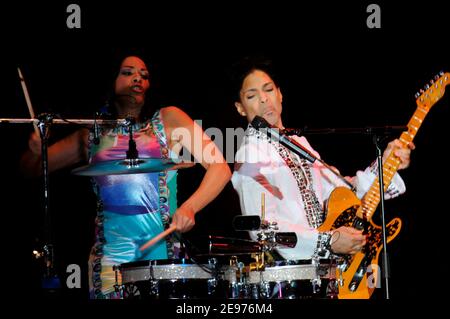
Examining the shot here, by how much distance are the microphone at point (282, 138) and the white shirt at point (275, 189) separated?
555 millimetres

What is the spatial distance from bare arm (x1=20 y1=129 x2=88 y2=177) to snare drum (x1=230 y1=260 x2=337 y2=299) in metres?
1.24

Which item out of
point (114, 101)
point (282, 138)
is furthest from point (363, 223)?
point (114, 101)

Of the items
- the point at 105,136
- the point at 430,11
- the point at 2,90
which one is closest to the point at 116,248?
the point at 105,136

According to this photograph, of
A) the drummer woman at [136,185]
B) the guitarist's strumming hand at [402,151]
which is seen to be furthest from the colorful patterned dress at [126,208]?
the guitarist's strumming hand at [402,151]

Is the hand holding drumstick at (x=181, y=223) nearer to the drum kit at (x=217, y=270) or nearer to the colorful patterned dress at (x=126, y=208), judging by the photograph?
the drum kit at (x=217, y=270)

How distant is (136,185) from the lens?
12.7 feet

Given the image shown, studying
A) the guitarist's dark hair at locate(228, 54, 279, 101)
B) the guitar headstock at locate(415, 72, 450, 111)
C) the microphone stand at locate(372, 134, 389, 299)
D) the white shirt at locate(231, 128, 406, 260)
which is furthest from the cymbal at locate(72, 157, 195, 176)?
the guitar headstock at locate(415, 72, 450, 111)

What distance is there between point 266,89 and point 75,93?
1.12 m

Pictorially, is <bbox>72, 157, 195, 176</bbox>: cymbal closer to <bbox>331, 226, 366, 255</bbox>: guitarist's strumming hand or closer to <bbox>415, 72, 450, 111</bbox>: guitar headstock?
<bbox>331, 226, 366, 255</bbox>: guitarist's strumming hand

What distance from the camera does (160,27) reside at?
4.51 meters

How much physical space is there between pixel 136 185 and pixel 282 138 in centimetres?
87
